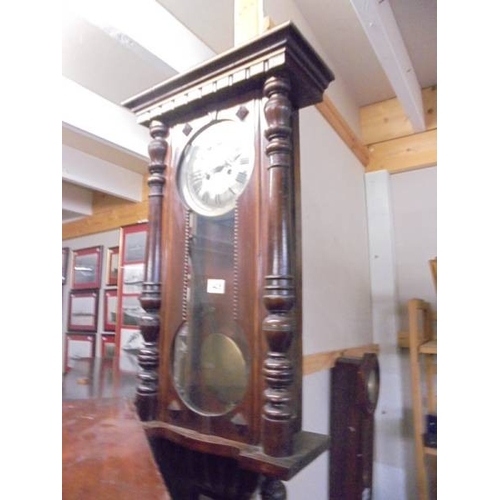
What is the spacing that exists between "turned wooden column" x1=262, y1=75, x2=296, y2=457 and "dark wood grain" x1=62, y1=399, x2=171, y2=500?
0.86 ft

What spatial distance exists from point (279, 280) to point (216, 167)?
367 mm

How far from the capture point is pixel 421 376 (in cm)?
214

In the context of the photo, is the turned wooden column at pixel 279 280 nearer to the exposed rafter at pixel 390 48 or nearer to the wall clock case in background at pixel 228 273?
the wall clock case in background at pixel 228 273

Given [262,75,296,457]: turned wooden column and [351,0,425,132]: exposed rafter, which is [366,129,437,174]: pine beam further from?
[262,75,296,457]: turned wooden column

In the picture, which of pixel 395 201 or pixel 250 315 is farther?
pixel 395 201

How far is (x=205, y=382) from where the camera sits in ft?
3.03

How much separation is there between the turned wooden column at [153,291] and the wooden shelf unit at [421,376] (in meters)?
1.47

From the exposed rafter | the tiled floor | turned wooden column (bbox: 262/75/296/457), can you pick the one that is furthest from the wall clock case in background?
the exposed rafter

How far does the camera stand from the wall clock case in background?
0.79m

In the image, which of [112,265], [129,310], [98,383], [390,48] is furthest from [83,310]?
[390,48]
